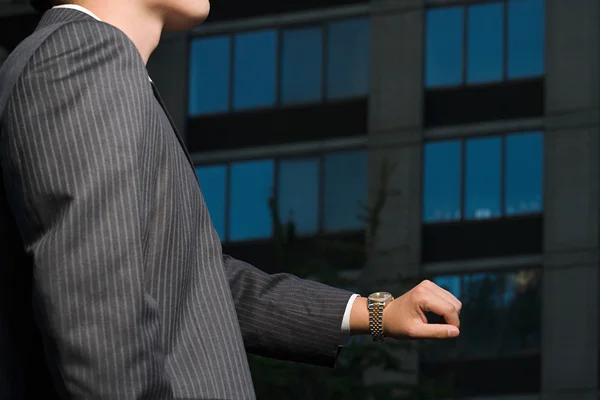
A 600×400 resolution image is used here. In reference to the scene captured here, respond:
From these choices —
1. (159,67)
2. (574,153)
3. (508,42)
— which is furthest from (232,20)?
(574,153)

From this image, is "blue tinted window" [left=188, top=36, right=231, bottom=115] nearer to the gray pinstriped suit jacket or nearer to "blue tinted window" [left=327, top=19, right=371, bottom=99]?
"blue tinted window" [left=327, top=19, right=371, bottom=99]

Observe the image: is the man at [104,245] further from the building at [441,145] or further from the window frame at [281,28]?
the window frame at [281,28]

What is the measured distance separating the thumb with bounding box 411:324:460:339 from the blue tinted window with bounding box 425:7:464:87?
102 feet

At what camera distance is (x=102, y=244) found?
8.84 ft

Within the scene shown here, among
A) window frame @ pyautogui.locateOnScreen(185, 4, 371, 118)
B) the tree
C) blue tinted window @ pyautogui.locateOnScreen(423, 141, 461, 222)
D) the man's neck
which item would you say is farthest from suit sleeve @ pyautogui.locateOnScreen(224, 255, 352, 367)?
window frame @ pyautogui.locateOnScreen(185, 4, 371, 118)

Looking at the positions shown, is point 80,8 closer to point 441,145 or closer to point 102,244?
point 102,244

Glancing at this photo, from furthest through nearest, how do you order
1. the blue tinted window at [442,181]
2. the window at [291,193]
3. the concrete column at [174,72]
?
the concrete column at [174,72], the window at [291,193], the blue tinted window at [442,181]

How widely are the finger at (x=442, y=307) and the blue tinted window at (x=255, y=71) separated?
32.5m

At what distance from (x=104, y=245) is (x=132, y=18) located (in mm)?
679

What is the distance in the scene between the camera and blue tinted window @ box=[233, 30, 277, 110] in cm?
3562

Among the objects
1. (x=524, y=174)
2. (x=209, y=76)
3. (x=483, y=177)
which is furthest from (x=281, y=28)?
(x=524, y=174)

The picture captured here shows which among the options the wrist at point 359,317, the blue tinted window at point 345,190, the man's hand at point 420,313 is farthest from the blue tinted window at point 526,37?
the man's hand at point 420,313

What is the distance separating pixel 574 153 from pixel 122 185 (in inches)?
1185

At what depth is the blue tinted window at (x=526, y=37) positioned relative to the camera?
109ft
